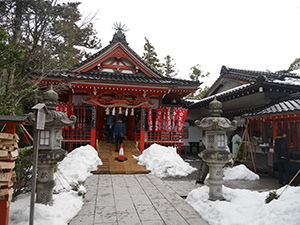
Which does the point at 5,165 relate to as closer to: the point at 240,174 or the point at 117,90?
the point at 240,174

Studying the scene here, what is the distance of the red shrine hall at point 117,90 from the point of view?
1027 centimetres

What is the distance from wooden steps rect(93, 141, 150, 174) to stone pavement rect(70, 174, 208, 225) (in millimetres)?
932

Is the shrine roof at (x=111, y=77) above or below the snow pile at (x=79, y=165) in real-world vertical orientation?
above

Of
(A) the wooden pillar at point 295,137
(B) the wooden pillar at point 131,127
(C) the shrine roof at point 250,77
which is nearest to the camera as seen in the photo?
(A) the wooden pillar at point 295,137

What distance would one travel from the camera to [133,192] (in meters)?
5.86

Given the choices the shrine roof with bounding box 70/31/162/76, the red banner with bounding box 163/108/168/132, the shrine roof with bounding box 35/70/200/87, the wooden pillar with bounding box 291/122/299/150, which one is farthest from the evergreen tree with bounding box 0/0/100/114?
the wooden pillar with bounding box 291/122/299/150

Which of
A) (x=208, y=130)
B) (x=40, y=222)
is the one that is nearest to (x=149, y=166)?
(x=208, y=130)

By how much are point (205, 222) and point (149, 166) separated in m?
4.90

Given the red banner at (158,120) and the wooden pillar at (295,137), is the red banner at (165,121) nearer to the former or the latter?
the red banner at (158,120)

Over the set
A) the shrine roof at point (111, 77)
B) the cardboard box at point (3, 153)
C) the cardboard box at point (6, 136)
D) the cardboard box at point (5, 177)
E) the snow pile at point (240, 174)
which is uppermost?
the shrine roof at point (111, 77)

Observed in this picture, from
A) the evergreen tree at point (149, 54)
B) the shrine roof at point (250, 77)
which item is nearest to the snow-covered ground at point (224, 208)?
the shrine roof at point (250, 77)

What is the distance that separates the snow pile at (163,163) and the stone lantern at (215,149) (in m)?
3.22

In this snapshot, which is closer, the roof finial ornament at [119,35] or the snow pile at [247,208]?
the snow pile at [247,208]

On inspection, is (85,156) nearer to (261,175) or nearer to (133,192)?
(133,192)
